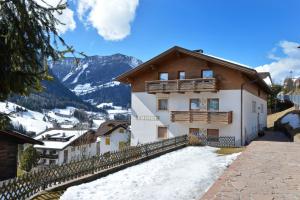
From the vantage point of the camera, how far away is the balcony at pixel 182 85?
98.7ft

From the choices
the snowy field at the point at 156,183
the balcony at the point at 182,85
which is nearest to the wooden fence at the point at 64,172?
the snowy field at the point at 156,183

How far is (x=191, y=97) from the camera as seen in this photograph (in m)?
32.3

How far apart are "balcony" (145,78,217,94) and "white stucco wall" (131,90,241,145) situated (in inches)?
44.3

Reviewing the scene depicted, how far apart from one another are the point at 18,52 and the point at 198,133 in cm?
2592

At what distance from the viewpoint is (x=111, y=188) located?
1165 centimetres

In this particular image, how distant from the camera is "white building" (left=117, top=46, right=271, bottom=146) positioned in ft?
98.8

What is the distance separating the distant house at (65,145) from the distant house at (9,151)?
151 feet

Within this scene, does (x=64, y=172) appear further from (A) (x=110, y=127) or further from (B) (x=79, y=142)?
(B) (x=79, y=142)

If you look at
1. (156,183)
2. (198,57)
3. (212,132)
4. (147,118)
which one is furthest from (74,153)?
(156,183)

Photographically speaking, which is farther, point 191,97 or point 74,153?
point 74,153

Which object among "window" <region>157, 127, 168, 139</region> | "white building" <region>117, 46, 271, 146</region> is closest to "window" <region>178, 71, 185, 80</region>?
"white building" <region>117, 46, 271, 146</region>

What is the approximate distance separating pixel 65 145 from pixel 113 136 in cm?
1226

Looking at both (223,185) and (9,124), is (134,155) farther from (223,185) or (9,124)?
(9,124)

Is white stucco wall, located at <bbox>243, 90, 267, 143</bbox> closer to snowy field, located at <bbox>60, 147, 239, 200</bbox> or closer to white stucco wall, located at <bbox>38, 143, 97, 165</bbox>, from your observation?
snowy field, located at <bbox>60, 147, 239, 200</bbox>
